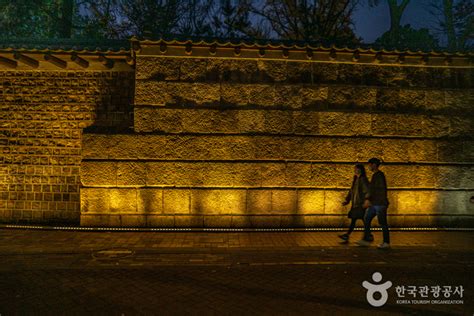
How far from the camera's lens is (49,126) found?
28.7ft

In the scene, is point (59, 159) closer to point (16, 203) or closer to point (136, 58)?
point (16, 203)

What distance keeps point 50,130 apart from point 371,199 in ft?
27.1

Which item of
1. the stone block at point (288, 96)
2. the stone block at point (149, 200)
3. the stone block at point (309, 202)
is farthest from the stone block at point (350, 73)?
the stone block at point (149, 200)

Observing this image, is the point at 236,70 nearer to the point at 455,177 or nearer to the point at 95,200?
the point at 95,200

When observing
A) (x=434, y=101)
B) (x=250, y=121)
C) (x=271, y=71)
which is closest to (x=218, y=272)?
(x=250, y=121)

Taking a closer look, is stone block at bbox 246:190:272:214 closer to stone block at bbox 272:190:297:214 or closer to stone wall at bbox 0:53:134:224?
stone block at bbox 272:190:297:214

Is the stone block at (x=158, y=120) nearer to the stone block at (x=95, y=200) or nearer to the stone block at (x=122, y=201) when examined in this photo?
the stone block at (x=122, y=201)

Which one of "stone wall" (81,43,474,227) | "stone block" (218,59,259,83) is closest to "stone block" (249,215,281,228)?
"stone wall" (81,43,474,227)

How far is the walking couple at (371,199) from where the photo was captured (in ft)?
22.1

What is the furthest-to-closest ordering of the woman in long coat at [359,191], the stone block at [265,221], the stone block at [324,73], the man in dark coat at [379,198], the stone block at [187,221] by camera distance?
the stone block at [324,73] < the stone block at [265,221] < the stone block at [187,221] < the woman in long coat at [359,191] < the man in dark coat at [379,198]

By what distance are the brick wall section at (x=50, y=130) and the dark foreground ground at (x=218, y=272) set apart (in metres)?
1.09

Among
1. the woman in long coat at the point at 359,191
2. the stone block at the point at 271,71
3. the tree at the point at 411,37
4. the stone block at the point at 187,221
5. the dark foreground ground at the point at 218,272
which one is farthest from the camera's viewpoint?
the tree at the point at 411,37

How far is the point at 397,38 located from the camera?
1662cm

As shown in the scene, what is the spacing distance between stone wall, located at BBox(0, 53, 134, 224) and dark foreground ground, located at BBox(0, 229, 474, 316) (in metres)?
1.05
